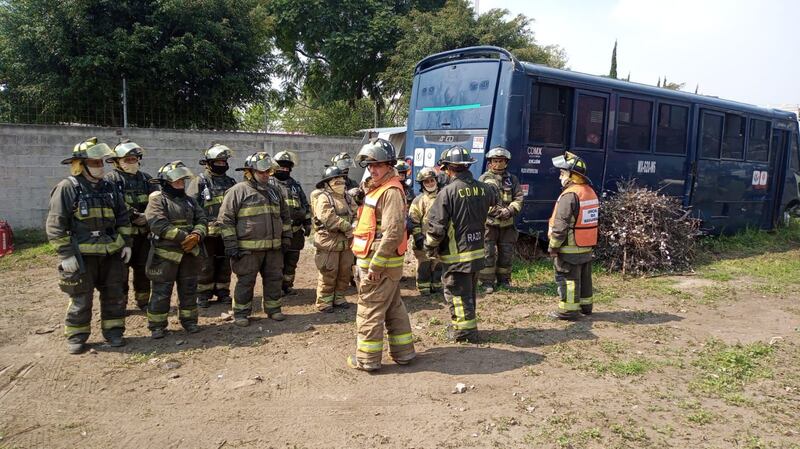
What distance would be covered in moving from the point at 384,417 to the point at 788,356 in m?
4.14

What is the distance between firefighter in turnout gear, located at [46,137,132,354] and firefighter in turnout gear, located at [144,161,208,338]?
0.31 meters

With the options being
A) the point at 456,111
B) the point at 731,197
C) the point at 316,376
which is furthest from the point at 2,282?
the point at 731,197

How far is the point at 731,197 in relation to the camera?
1151 cm

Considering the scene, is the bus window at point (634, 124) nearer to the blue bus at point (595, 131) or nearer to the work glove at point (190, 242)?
the blue bus at point (595, 131)

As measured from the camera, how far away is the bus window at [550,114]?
27.0 feet

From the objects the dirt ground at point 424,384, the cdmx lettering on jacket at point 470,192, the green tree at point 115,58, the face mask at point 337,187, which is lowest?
the dirt ground at point 424,384

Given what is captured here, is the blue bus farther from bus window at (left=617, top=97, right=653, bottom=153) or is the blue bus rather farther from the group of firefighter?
the group of firefighter

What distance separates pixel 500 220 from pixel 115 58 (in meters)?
11.0

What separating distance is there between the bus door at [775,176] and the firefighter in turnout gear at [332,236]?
10.4 metres

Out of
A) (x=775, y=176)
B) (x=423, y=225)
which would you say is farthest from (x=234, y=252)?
(x=775, y=176)

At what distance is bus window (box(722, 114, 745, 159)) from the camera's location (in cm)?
1113

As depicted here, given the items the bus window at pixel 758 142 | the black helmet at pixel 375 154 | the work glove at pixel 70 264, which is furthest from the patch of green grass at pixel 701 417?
the bus window at pixel 758 142

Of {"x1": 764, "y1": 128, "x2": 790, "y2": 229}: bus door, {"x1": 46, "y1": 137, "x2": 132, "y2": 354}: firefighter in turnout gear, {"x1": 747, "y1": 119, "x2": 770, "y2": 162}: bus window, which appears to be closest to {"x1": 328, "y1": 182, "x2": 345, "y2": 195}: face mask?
{"x1": 46, "y1": 137, "x2": 132, "y2": 354}: firefighter in turnout gear

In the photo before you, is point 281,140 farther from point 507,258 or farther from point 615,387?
point 615,387
